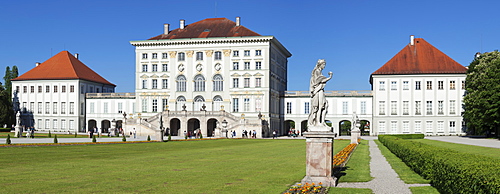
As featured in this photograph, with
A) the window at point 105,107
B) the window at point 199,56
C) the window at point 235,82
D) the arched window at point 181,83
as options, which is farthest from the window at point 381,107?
the window at point 105,107

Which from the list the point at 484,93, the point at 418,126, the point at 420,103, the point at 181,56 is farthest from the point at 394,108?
the point at 181,56

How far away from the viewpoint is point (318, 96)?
1589cm

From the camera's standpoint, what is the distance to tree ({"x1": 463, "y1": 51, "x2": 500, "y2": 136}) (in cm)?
5788

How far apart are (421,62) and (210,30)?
30.9m

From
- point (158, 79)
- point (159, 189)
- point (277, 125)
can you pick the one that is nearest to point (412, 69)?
point (277, 125)

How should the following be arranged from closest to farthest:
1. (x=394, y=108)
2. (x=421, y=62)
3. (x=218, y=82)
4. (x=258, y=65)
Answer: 1. (x=258, y=65)
2. (x=421, y=62)
3. (x=394, y=108)
4. (x=218, y=82)

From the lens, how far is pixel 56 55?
88750 millimetres

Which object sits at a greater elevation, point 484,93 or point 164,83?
point 164,83

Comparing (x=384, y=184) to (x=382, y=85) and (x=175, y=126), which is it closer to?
(x=382, y=85)

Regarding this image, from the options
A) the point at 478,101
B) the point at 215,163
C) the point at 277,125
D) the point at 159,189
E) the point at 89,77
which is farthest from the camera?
the point at 89,77

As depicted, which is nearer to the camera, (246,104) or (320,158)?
(320,158)

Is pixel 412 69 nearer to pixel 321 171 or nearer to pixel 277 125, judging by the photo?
pixel 277 125

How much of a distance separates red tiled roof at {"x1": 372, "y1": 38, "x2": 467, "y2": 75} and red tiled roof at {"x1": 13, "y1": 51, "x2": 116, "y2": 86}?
46.1m

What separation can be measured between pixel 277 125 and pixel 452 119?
2489cm
